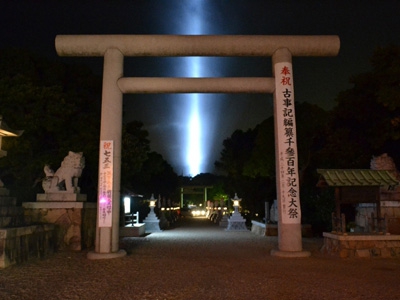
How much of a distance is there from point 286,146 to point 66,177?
700 cm

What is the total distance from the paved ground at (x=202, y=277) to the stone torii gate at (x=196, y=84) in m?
1.21

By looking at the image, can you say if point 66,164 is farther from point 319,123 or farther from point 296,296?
point 319,123

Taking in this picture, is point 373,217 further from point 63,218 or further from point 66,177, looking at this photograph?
point 66,177

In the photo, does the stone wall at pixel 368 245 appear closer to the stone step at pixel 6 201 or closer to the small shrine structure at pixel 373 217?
the small shrine structure at pixel 373 217

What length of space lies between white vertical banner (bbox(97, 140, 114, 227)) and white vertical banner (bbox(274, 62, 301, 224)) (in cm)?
462

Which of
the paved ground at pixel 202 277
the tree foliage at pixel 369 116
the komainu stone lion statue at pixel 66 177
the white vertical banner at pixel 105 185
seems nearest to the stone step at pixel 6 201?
the komainu stone lion statue at pixel 66 177

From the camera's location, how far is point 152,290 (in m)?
6.29

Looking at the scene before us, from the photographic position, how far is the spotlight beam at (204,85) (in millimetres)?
10867

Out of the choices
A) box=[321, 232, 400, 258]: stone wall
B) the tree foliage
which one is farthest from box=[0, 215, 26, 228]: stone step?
the tree foliage

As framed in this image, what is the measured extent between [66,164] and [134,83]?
3.69m

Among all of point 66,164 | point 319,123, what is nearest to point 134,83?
point 66,164

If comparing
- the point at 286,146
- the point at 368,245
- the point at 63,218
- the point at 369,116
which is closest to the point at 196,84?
the point at 286,146

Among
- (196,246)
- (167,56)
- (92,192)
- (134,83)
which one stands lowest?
(196,246)

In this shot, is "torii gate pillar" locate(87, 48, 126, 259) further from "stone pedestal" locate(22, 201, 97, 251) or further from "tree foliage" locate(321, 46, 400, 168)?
→ "tree foliage" locate(321, 46, 400, 168)
